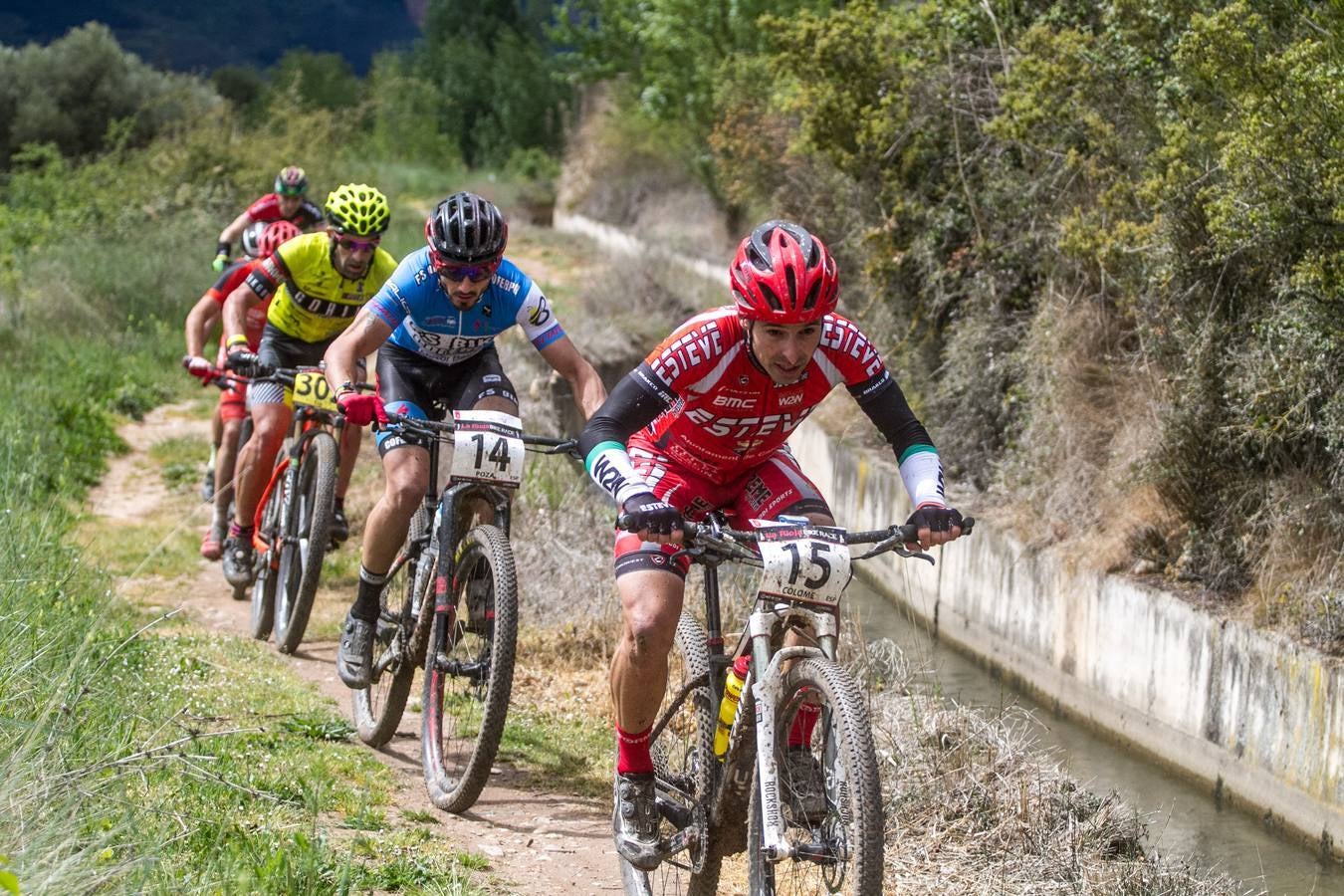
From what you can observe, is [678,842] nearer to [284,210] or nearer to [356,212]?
[356,212]

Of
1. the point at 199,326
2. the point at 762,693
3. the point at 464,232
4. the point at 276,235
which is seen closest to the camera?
the point at 762,693

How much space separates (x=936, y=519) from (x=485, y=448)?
A: 2377mm

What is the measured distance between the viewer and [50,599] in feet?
20.5

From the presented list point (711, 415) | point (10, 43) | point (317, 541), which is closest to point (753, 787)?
point (711, 415)

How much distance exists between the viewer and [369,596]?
708cm

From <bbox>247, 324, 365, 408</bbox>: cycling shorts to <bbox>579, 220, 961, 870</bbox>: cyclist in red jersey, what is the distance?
4174 mm

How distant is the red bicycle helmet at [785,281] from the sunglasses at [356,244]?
13.0 feet

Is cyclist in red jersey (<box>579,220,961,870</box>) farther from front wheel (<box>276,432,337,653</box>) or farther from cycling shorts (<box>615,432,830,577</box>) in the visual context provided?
front wheel (<box>276,432,337,653</box>)

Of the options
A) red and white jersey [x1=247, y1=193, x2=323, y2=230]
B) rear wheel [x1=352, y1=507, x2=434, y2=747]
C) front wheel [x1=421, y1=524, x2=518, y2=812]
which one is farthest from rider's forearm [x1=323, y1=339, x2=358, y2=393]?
red and white jersey [x1=247, y1=193, x2=323, y2=230]

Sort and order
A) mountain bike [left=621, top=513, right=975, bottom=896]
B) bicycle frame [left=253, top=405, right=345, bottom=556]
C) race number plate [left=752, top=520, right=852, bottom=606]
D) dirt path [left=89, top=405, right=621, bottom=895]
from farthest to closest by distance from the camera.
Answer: bicycle frame [left=253, top=405, right=345, bottom=556] < dirt path [left=89, top=405, right=621, bottom=895] < race number plate [left=752, top=520, right=852, bottom=606] < mountain bike [left=621, top=513, right=975, bottom=896]

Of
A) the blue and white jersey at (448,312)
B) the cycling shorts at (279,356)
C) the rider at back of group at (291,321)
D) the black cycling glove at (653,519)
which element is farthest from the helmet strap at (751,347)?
the cycling shorts at (279,356)

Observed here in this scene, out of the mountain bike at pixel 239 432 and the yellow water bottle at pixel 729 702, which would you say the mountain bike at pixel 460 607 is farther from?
the mountain bike at pixel 239 432

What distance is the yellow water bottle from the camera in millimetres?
4809

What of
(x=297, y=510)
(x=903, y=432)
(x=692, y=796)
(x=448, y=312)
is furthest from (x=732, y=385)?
(x=297, y=510)
